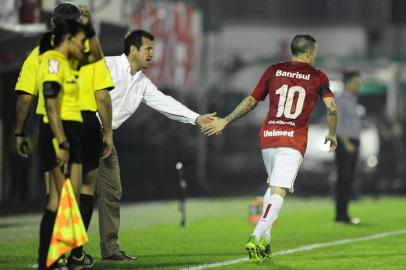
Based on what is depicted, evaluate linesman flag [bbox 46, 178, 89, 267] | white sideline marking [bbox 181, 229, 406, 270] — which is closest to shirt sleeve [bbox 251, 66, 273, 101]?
white sideline marking [bbox 181, 229, 406, 270]

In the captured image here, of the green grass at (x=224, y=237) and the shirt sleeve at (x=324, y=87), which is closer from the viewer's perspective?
the green grass at (x=224, y=237)

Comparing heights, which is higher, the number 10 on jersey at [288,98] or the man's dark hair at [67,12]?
the man's dark hair at [67,12]

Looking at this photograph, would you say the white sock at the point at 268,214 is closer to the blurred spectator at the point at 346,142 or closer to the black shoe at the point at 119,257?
the black shoe at the point at 119,257

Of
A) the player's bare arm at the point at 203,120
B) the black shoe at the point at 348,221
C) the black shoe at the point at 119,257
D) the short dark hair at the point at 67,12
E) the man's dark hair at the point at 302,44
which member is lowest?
the black shoe at the point at 348,221

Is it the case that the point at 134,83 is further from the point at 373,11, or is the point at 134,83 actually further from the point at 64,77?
the point at 373,11

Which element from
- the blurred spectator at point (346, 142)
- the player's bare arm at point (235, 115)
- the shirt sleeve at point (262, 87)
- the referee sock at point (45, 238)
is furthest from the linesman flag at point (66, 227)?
the blurred spectator at point (346, 142)

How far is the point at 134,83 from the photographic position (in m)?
12.2

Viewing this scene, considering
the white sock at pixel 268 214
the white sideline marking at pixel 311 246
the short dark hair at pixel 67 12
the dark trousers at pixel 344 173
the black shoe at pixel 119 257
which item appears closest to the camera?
the short dark hair at pixel 67 12

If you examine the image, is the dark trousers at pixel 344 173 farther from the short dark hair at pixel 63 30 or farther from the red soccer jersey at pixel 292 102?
the short dark hair at pixel 63 30

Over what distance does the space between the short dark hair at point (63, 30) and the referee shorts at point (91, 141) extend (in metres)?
0.82

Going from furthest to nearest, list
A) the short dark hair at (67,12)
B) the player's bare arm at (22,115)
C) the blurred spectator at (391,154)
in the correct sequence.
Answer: the blurred spectator at (391,154)
the player's bare arm at (22,115)
the short dark hair at (67,12)

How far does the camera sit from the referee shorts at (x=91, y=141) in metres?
10.4

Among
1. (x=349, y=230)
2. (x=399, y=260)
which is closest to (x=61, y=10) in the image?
(x=399, y=260)

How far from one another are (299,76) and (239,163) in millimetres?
23350
